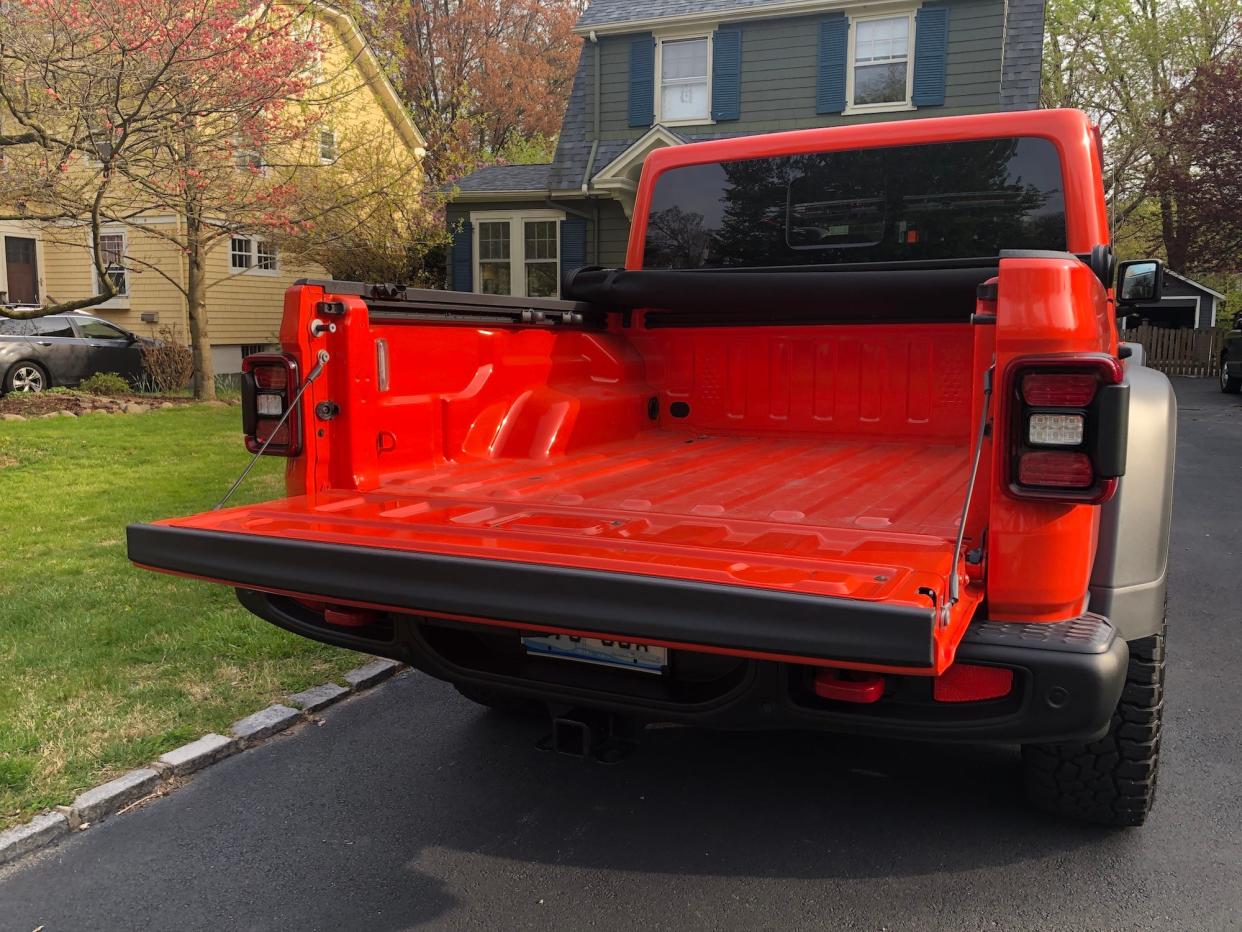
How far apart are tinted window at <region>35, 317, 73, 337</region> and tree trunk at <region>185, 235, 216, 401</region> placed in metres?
1.83

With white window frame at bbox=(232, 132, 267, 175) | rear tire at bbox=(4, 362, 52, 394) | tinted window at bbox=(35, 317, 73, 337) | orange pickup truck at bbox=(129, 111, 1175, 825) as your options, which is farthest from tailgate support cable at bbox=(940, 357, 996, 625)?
tinted window at bbox=(35, 317, 73, 337)

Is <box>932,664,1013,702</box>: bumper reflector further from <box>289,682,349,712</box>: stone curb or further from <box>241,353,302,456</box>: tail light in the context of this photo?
<box>289,682,349,712</box>: stone curb

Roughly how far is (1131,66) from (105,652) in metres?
34.3

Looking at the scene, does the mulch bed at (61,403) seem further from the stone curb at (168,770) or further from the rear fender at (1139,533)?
the rear fender at (1139,533)

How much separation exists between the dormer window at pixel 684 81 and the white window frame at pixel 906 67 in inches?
98.6

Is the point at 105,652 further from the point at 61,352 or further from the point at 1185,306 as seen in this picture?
the point at 1185,306

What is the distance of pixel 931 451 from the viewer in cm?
404

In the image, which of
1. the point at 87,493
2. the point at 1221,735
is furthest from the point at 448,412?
the point at 87,493

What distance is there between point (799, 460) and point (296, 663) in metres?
2.37

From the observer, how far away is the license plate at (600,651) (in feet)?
8.03

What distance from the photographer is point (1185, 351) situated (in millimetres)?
24766

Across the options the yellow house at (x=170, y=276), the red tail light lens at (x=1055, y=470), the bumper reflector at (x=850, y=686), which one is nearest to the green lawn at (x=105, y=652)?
the bumper reflector at (x=850, y=686)

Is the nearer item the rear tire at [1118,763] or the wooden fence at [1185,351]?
the rear tire at [1118,763]

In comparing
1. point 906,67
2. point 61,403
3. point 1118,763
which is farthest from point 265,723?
point 906,67
